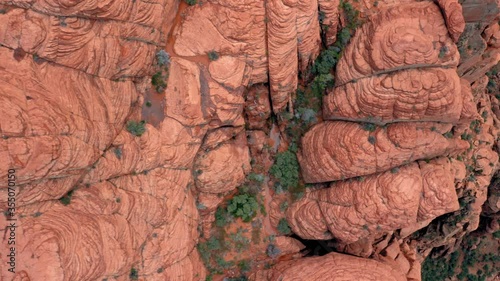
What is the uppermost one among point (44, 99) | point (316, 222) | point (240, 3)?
point (240, 3)

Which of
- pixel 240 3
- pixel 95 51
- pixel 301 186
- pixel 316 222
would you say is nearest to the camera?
pixel 95 51

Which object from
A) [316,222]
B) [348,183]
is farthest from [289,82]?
[316,222]

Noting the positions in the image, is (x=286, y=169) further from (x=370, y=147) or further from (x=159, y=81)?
(x=159, y=81)

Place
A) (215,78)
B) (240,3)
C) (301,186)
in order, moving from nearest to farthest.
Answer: (240,3)
(215,78)
(301,186)

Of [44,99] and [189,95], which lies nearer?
[44,99]

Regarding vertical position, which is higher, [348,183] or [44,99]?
[44,99]

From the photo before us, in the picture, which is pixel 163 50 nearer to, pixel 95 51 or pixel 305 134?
pixel 95 51

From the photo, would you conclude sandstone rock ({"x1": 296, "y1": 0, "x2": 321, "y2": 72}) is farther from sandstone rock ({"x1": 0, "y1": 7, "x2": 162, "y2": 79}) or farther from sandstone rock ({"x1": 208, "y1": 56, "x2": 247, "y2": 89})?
sandstone rock ({"x1": 0, "y1": 7, "x2": 162, "y2": 79})

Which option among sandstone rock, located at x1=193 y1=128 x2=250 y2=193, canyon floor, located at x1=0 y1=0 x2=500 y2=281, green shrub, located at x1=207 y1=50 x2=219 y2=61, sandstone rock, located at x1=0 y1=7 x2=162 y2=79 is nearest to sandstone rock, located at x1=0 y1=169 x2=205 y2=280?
canyon floor, located at x1=0 y1=0 x2=500 y2=281

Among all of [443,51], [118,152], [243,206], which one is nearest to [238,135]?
[243,206]
